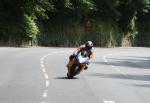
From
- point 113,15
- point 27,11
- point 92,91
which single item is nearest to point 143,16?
point 113,15

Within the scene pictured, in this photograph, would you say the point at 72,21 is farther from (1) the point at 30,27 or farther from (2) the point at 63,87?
(2) the point at 63,87

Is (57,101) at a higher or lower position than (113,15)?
lower

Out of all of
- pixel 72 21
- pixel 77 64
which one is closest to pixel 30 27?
pixel 72 21

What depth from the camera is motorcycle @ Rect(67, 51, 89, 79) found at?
77.3ft

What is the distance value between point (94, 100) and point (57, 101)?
1211 mm

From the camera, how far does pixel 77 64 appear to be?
23.7 m

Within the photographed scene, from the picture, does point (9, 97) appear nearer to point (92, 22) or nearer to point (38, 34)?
point (38, 34)

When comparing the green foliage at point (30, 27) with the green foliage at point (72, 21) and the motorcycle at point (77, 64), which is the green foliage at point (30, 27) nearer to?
the green foliage at point (72, 21)

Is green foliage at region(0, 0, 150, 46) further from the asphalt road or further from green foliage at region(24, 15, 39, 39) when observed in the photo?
the asphalt road

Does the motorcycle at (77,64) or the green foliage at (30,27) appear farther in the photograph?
the green foliage at (30,27)

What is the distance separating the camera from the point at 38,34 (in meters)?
61.8

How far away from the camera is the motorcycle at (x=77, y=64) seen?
77.3 feet

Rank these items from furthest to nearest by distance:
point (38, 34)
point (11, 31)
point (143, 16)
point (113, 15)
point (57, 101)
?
point (143, 16)
point (113, 15)
point (38, 34)
point (11, 31)
point (57, 101)

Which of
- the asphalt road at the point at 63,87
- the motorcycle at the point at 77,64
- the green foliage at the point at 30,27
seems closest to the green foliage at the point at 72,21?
the green foliage at the point at 30,27
